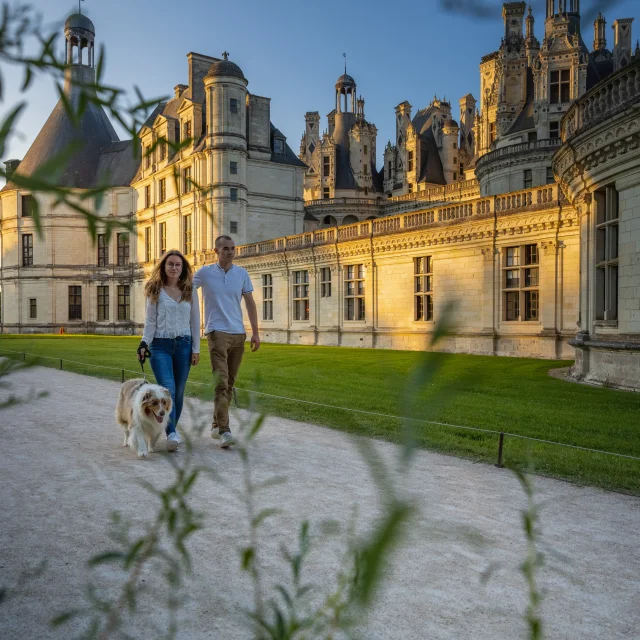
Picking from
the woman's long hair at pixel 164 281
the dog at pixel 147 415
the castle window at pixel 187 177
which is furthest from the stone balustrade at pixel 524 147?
the dog at pixel 147 415

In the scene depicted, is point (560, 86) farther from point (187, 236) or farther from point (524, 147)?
point (187, 236)

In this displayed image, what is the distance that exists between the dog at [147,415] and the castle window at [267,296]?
26194 millimetres

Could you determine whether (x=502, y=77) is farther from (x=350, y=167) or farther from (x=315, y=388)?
(x=315, y=388)

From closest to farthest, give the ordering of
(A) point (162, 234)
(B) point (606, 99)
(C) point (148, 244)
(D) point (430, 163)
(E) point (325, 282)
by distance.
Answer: (B) point (606, 99), (E) point (325, 282), (A) point (162, 234), (C) point (148, 244), (D) point (430, 163)

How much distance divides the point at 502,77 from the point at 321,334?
22815 millimetres

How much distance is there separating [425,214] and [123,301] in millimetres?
32339

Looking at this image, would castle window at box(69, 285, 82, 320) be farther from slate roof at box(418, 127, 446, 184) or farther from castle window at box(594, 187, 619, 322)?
castle window at box(594, 187, 619, 322)

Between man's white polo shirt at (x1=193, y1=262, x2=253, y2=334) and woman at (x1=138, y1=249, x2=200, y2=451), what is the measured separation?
0.21 meters

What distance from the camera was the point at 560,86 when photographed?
35.1m

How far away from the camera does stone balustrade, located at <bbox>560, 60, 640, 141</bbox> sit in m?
10.3

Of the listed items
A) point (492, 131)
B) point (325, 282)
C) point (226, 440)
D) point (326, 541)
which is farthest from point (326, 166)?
point (326, 541)

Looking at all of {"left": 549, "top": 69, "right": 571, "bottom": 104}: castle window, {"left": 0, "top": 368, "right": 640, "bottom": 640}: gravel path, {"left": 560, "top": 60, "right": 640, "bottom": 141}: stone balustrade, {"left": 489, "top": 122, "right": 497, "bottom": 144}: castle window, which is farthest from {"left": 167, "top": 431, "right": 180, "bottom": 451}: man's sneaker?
{"left": 489, "top": 122, "right": 497, "bottom": 144}: castle window

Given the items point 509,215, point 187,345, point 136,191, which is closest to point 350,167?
point 136,191

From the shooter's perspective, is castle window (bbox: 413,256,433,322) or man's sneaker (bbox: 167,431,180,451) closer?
man's sneaker (bbox: 167,431,180,451)
